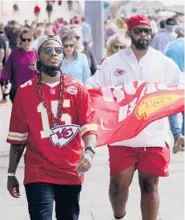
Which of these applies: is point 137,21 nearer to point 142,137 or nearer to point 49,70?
point 142,137

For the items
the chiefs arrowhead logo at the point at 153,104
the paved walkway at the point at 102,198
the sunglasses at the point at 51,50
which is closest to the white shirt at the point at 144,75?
the chiefs arrowhead logo at the point at 153,104

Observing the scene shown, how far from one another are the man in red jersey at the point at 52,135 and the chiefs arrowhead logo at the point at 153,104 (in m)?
1.15

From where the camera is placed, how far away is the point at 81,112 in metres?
5.17

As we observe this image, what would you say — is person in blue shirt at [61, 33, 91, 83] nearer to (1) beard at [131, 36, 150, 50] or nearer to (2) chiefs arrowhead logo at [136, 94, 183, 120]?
(2) chiefs arrowhead logo at [136, 94, 183, 120]

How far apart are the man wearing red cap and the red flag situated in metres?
0.05

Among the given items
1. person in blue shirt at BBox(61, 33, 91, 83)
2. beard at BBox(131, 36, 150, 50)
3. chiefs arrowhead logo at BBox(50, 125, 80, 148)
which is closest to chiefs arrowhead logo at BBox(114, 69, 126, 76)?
beard at BBox(131, 36, 150, 50)

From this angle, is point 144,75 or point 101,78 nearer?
point 144,75

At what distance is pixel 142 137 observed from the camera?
6.13m

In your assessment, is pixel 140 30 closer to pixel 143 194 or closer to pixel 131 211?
pixel 143 194

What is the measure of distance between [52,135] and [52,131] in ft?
0.08

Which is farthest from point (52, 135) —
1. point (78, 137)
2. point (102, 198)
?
point (102, 198)

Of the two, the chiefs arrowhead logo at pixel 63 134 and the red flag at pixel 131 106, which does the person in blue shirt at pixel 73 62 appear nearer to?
the red flag at pixel 131 106

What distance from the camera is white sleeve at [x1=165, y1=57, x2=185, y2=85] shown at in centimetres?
623

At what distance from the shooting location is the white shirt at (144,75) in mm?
6148
